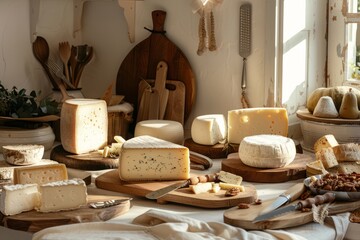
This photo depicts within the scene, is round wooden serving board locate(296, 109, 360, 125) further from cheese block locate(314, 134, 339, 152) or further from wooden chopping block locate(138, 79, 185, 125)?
wooden chopping block locate(138, 79, 185, 125)

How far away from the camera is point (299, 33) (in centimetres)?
256

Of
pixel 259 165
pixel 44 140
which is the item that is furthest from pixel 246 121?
pixel 44 140

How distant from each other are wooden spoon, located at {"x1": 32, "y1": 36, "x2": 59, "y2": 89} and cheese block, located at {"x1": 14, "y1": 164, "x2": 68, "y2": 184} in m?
0.84

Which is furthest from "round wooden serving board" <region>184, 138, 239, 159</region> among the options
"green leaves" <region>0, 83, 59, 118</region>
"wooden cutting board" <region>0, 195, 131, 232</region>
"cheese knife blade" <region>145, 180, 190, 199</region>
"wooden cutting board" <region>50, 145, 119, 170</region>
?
"wooden cutting board" <region>0, 195, 131, 232</region>

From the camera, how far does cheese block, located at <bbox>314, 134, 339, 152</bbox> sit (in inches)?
88.0

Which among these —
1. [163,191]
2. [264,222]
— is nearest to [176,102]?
[163,191]

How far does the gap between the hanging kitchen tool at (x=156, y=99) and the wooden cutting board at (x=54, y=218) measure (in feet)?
2.94

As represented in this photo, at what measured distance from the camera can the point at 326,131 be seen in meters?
2.39

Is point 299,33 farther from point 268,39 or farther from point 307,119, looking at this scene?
point 307,119

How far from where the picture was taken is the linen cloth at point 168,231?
160cm

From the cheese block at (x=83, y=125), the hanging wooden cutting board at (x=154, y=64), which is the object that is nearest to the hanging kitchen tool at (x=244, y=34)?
the hanging wooden cutting board at (x=154, y=64)

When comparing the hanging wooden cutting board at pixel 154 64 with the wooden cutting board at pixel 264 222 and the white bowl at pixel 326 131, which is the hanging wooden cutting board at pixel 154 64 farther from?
the wooden cutting board at pixel 264 222

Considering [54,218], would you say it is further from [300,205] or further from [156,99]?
[156,99]

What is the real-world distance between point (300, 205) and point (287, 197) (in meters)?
0.06
